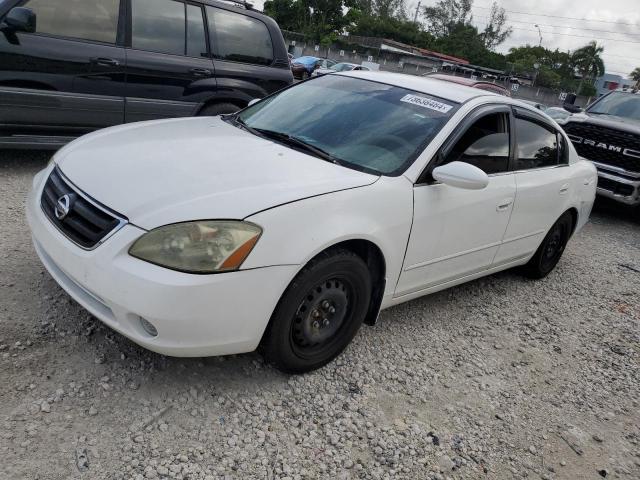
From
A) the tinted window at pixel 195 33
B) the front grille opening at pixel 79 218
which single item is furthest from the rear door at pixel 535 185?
the tinted window at pixel 195 33

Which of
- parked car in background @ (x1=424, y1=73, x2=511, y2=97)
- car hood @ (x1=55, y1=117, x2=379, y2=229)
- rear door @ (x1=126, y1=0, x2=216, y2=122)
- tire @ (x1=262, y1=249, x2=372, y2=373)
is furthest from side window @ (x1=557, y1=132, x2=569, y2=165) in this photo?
parked car in background @ (x1=424, y1=73, x2=511, y2=97)

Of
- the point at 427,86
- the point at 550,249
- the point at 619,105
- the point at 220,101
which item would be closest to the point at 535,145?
the point at 427,86

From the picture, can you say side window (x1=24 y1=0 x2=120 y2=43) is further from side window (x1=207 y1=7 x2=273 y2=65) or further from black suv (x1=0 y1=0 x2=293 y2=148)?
side window (x1=207 y1=7 x2=273 y2=65)

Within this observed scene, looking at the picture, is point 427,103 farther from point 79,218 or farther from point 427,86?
point 79,218

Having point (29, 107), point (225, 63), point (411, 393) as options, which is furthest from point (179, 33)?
point (411, 393)

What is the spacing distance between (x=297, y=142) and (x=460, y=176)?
3.19 feet

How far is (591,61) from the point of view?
223 feet

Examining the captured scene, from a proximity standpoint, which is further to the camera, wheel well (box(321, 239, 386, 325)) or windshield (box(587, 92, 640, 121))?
windshield (box(587, 92, 640, 121))

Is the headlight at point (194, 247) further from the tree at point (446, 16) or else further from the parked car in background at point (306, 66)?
the tree at point (446, 16)

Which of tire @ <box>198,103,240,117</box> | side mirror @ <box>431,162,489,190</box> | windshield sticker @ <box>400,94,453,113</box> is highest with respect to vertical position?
windshield sticker @ <box>400,94,453,113</box>

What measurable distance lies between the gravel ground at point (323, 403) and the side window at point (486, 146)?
1121 millimetres

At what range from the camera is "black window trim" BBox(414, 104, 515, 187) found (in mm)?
3092

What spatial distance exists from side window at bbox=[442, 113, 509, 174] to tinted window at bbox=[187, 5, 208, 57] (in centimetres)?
349

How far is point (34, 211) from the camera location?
280cm
